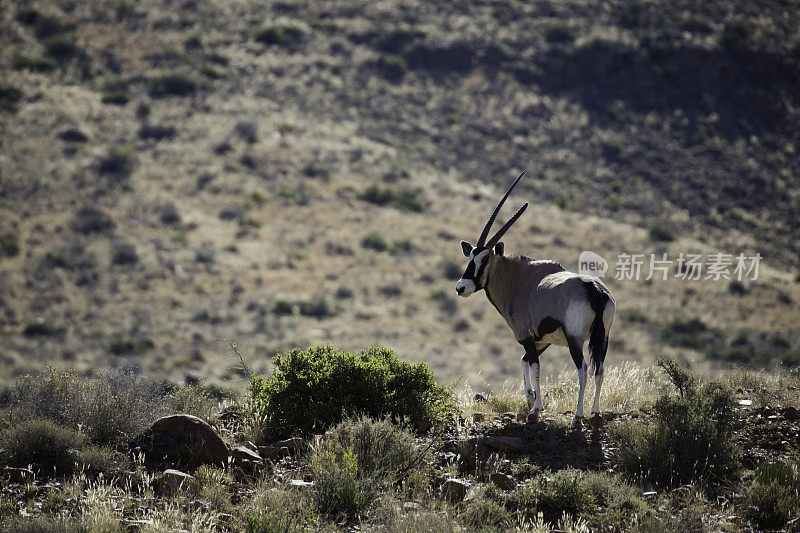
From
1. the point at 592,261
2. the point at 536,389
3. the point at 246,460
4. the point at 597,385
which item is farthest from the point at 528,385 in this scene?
the point at 592,261

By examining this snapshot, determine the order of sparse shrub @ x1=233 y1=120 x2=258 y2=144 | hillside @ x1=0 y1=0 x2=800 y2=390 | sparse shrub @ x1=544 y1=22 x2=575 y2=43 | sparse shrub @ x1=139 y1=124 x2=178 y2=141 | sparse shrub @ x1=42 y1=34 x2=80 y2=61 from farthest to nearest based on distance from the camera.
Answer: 1. sparse shrub @ x1=544 y1=22 x2=575 y2=43
2. sparse shrub @ x1=42 y1=34 x2=80 y2=61
3. sparse shrub @ x1=233 y1=120 x2=258 y2=144
4. sparse shrub @ x1=139 y1=124 x2=178 y2=141
5. hillside @ x1=0 y1=0 x2=800 y2=390

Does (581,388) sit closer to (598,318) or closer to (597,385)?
(597,385)

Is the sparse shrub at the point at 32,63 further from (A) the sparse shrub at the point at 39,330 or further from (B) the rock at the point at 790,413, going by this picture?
(B) the rock at the point at 790,413

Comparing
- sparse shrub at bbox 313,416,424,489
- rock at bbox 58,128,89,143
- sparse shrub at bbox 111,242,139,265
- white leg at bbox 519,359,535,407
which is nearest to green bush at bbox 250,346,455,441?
sparse shrub at bbox 313,416,424,489

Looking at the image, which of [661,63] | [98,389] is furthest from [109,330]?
[661,63]

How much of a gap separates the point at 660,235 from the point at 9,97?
133ft

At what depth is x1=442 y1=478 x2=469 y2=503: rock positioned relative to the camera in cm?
748

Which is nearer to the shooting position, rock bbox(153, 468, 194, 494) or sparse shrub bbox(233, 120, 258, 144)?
rock bbox(153, 468, 194, 494)

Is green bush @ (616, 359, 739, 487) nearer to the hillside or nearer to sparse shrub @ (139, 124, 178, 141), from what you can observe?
the hillside

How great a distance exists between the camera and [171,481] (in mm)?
7656

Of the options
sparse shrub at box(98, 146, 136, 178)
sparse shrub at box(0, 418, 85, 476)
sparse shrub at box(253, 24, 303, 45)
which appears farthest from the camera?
sparse shrub at box(253, 24, 303, 45)

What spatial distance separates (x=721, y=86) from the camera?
5619 cm

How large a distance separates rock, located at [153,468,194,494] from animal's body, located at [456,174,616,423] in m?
4.15

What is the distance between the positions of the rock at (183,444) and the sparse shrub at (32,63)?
51.4m
